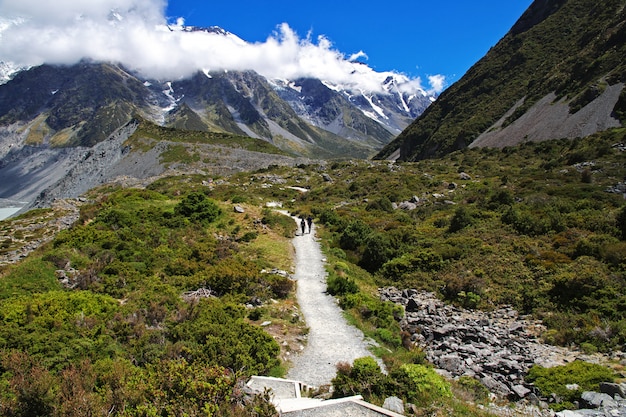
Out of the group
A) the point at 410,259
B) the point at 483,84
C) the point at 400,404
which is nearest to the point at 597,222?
the point at 410,259

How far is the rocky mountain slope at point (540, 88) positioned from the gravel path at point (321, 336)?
56024 mm

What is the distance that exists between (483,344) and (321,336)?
5.16 metres

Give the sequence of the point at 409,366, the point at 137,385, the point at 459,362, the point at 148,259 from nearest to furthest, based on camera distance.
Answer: the point at 137,385
the point at 409,366
the point at 459,362
the point at 148,259

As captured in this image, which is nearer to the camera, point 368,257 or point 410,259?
point 410,259

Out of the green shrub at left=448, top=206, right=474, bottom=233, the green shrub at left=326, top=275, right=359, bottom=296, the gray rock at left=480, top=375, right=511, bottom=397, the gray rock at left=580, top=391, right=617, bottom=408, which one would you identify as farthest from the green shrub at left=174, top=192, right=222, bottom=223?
the gray rock at left=580, top=391, right=617, bottom=408

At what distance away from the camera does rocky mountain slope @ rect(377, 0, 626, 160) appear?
190 feet

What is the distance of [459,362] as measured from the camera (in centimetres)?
1042

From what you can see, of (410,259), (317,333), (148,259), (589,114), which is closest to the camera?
(317,333)

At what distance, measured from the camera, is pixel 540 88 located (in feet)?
255

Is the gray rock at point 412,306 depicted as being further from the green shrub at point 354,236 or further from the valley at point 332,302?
the green shrub at point 354,236

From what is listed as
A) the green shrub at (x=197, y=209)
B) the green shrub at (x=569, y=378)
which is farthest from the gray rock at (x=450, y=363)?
the green shrub at (x=197, y=209)

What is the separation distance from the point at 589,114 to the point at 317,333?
209 ft

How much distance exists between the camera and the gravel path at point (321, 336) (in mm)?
9930

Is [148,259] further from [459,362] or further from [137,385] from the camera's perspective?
[459,362]
